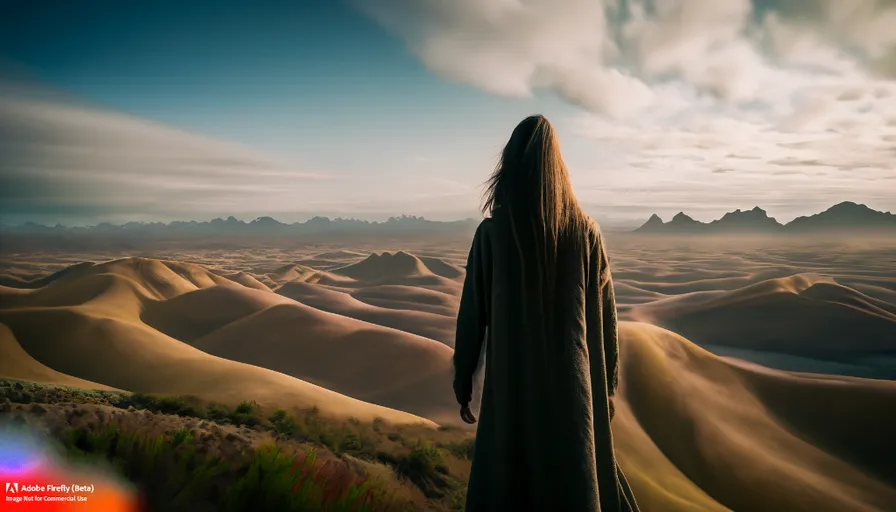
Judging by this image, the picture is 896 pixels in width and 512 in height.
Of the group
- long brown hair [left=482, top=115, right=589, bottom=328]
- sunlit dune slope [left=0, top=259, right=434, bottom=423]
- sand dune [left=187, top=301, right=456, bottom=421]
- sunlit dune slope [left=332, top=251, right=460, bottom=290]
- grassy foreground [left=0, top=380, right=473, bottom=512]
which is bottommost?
sunlit dune slope [left=332, top=251, right=460, bottom=290]

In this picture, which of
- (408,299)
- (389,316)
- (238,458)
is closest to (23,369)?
(238,458)

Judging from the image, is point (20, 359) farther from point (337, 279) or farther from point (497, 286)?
point (337, 279)

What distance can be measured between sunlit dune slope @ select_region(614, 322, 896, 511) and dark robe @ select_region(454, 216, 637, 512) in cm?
336

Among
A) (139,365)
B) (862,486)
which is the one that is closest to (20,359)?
(139,365)

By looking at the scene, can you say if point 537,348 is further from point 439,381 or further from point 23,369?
point 439,381

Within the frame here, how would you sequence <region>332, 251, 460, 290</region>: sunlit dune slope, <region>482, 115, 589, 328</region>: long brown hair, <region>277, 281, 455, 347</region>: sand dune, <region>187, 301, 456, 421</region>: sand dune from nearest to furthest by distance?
1. <region>482, 115, 589, 328</region>: long brown hair
2. <region>187, 301, 456, 421</region>: sand dune
3. <region>277, 281, 455, 347</region>: sand dune
4. <region>332, 251, 460, 290</region>: sunlit dune slope

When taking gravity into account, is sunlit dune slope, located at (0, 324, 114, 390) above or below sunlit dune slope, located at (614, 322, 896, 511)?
above

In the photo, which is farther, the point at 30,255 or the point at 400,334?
the point at 30,255

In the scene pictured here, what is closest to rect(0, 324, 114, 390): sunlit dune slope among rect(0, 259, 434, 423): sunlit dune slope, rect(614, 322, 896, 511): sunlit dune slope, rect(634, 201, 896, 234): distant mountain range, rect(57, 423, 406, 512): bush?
rect(0, 259, 434, 423): sunlit dune slope

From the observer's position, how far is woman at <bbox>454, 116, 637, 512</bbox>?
1936mm

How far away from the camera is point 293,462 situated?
119 inches

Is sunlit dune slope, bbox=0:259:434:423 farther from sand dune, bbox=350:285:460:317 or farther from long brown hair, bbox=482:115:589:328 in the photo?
sand dune, bbox=350:285:460:317

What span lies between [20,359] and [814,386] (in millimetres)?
19204

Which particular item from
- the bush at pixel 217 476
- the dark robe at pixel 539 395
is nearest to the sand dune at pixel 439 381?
the bush at pixel 217 476
